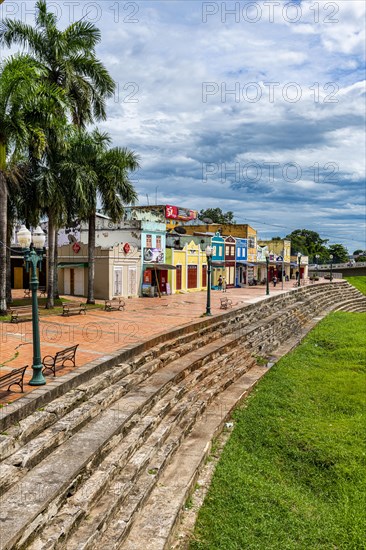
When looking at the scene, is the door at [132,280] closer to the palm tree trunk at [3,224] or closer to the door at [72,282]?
the door at [72,282]

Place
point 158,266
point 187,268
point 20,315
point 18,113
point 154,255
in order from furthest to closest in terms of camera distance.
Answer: point 187,268
point 154,255
point 158,266
point 20,315
point 18,113

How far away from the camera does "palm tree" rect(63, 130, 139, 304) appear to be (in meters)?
23.3

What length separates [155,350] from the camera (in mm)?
12773

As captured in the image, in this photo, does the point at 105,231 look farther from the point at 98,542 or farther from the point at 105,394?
the point at 98,542

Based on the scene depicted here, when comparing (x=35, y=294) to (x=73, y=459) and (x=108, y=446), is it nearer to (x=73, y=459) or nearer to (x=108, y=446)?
(x=108, y=446)

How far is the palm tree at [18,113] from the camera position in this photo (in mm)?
17062

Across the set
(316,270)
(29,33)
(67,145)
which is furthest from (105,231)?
(316,270)

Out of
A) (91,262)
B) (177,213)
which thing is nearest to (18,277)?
(91,262)

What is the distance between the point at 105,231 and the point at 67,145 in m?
12.5

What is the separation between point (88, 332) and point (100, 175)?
455 inches

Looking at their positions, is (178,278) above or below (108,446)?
above

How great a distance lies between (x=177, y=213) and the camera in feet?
207

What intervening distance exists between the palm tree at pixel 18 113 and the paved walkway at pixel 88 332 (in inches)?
128

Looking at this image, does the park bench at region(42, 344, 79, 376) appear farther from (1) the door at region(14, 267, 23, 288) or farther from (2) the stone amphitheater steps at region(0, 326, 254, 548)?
(1) the door at region(14, 267, 23, 288)
